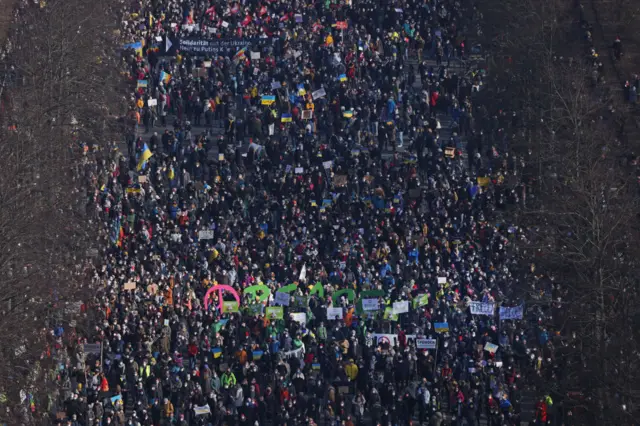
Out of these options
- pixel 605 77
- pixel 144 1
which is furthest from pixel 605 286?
pixel 144 1

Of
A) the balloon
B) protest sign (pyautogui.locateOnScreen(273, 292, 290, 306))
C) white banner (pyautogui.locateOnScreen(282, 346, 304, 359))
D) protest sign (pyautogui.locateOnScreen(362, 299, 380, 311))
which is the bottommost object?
white banner (pyautogui.locateOnScreen(282, 346, 304, 359))

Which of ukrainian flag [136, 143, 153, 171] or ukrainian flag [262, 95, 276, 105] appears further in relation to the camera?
ukrainian flag [262, 95, 276, 105]

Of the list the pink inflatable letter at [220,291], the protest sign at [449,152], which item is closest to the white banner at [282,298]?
the pink inflatable letter at [220,291]

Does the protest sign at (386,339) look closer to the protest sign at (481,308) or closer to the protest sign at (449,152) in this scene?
the protest sign at (481,308)

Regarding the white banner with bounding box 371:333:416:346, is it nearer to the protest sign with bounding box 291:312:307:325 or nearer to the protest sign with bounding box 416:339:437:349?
the protest sign with bounding box 416:339:437:349

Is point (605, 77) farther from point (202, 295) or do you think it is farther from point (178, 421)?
point (178, 421)

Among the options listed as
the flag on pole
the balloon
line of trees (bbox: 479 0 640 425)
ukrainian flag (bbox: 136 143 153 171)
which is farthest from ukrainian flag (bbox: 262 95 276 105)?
the balloon

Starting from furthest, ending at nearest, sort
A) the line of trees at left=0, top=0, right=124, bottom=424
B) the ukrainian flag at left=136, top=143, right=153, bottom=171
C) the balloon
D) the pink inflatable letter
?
the ukrainian flag at left=136, top=143, right=153, bottom=171
the balloon
the pink inflatable letter
the line of trees at left=0, top=0, right=124, bottom=424
